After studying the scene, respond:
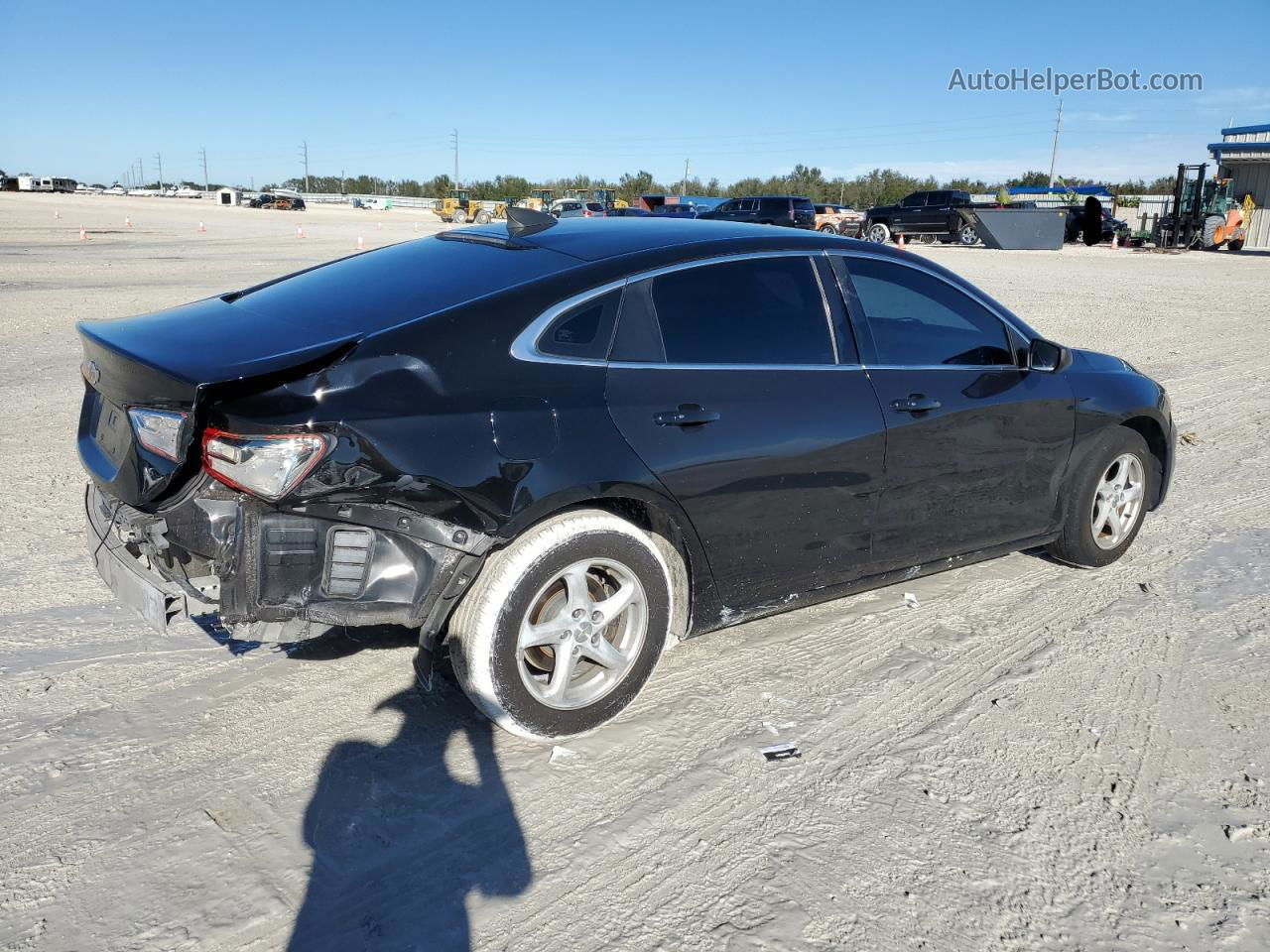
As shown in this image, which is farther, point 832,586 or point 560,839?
point 832,586

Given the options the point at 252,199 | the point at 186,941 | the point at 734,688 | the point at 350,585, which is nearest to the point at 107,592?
the point at 350,585

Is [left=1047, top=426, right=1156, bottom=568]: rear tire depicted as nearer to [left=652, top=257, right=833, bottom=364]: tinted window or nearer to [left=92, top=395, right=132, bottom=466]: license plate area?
[left=652, top=257, right=833, bottom=364]: tinted window

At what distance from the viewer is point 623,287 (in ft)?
11.4

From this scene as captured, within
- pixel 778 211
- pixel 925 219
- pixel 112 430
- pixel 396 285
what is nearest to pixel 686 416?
pixel 396 285

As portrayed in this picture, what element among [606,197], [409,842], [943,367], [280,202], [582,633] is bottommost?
[409,842]

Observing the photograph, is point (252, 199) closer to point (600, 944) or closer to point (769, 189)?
point (769, 189)

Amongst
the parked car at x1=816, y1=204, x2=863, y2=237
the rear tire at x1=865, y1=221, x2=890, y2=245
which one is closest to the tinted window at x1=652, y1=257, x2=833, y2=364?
the rear tire at x1=865, y1=221, x2=890, y2=245

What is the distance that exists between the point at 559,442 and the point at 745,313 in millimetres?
1031

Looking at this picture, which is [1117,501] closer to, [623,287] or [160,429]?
[623,287]

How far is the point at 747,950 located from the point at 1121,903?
105 centimetres

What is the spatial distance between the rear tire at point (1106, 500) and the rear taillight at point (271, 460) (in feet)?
11.7

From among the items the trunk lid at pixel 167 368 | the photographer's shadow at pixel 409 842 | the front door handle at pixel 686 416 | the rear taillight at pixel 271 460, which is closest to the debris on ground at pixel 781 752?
the photographer's shadow at pixel 409 842

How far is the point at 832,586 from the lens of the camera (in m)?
4.03

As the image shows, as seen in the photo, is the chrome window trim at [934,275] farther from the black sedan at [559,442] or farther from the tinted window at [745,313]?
the tinted window at [745,313]
